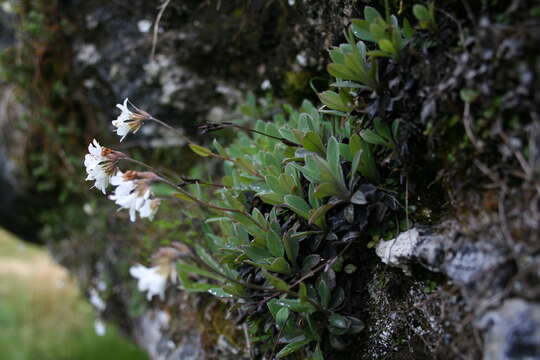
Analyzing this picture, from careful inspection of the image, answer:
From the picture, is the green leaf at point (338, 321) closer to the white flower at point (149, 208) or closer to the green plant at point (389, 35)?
the white flower at point (149, 208)

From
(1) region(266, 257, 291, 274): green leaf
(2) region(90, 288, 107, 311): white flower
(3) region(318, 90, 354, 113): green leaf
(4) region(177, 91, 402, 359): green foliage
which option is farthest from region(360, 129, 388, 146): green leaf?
(2) region(90, 288, 107, 311): white flower

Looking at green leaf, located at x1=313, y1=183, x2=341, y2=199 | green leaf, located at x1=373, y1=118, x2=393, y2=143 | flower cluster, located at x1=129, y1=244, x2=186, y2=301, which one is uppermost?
green leaf, located at x1=373, y1=118, x2=393, y2=143

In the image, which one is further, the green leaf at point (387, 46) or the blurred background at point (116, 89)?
the blurred background at point (116, 89)

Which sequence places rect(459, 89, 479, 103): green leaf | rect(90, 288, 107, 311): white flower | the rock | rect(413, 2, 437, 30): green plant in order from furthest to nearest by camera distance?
rect(90, 288, 107, 311): white flower
rect(413, 2, 437, 30): green plant
rect(459, 89, 479, 103): green leaf
the rock

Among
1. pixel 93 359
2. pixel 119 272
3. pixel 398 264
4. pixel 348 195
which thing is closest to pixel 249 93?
pixel 348 195

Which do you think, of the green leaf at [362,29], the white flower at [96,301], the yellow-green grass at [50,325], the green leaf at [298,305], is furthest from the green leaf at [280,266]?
the yellow-green grass at [50,325]

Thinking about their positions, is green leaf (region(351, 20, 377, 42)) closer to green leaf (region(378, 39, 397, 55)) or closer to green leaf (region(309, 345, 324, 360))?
green leaf (region(378, 39, 397, 55))

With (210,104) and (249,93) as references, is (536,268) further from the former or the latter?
(210,104)
